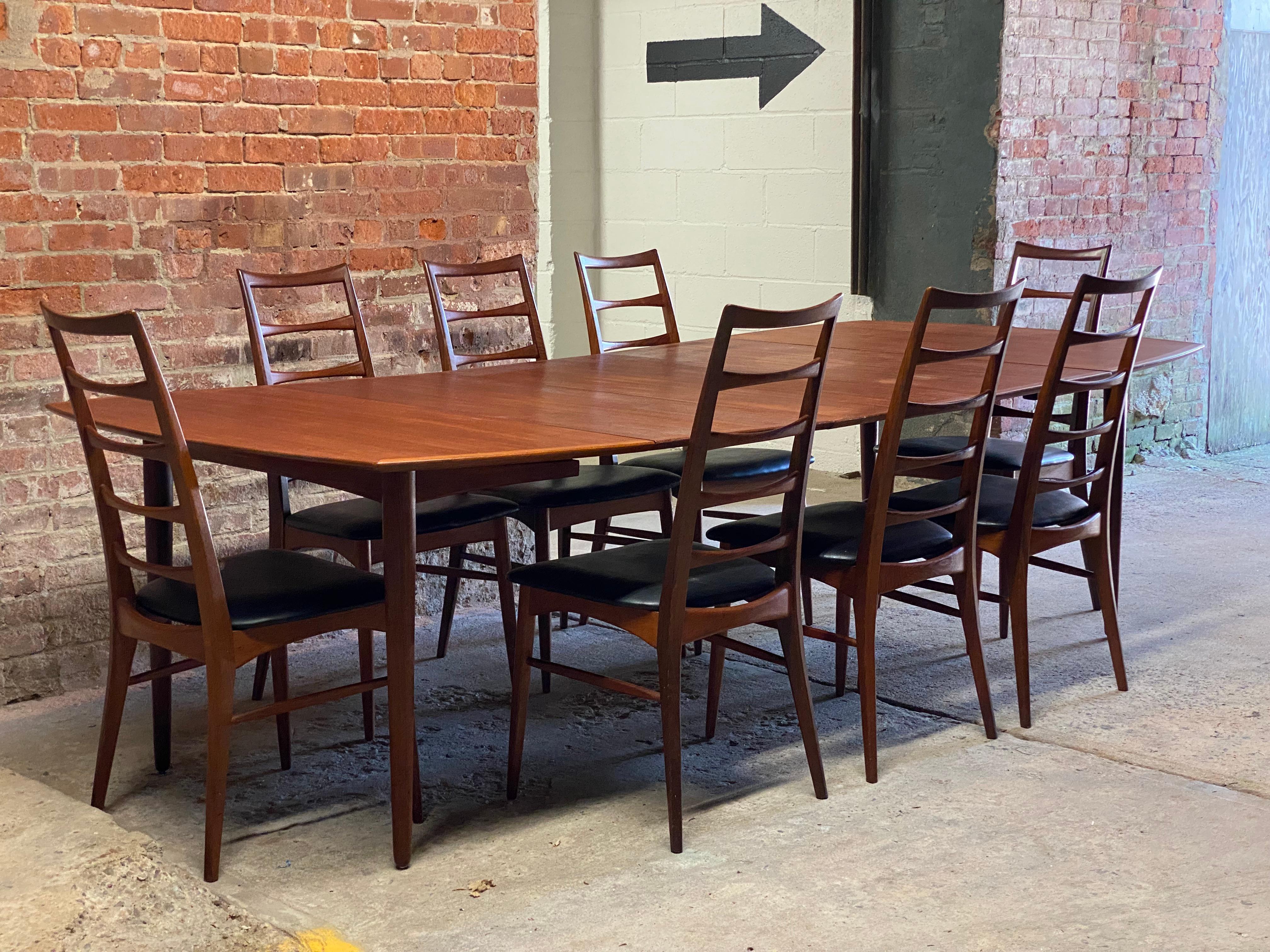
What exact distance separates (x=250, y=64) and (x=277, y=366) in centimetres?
78

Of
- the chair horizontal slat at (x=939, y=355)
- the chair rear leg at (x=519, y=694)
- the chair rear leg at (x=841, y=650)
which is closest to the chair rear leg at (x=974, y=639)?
the chair rear leg at (x=841, y=650)

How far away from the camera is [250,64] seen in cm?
395

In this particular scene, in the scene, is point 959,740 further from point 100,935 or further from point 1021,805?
point 100,935

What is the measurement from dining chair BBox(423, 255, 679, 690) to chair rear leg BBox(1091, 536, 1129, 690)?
1068mm

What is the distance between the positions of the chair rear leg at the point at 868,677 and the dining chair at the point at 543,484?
787mm

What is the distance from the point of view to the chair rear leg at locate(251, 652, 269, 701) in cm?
369

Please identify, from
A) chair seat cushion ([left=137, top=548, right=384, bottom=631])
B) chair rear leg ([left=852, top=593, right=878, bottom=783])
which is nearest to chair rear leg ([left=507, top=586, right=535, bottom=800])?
chair seat cushion ([left=137, top=548, right=384, bottom=631])

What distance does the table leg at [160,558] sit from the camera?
308cm

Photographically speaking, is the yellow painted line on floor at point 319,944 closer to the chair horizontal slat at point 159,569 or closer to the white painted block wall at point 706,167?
the chair horizontal slat at point 159,569

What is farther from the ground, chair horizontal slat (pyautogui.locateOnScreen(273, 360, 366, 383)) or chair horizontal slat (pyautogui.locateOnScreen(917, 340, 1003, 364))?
chair horizontal slat (pyautogui.locateOnScreen(917, 340, 1003, 364))

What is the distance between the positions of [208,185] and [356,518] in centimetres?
103

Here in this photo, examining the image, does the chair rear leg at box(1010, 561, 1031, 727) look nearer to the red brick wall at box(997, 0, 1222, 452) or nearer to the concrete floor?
the concrete floor

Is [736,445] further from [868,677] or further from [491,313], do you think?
[491,313]

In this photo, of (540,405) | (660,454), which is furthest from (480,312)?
(540,405)
